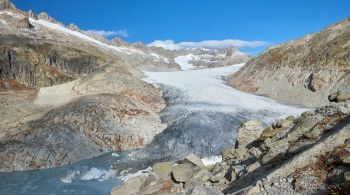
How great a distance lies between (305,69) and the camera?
55438 mm

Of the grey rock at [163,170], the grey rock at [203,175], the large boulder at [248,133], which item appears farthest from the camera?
the large boulder at [248,133]

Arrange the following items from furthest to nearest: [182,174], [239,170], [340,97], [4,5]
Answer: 1. [4,5]
2. [340,97]
3. [182,174]
4. [239,170]

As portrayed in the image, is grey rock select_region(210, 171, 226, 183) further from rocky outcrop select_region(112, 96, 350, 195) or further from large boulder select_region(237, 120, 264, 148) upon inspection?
large boulder select_region(237, 120, 264, 148)

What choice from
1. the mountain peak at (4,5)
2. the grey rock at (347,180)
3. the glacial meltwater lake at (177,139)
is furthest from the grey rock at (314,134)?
the mountain peak at (4,5)

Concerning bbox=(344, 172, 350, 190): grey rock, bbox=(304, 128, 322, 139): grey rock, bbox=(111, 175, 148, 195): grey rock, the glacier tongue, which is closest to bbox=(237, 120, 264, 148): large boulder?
bbox=(111, 175, 148, 195): grey rock

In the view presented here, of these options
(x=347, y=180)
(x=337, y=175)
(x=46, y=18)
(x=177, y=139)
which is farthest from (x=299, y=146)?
(x=46, y=18)

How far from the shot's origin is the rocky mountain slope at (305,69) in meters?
49.3

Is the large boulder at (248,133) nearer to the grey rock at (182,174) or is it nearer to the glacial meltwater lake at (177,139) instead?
the grey rock at (182,174)

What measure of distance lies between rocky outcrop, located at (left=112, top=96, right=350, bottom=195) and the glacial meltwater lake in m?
7.83

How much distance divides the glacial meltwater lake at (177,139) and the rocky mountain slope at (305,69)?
4.85 metres

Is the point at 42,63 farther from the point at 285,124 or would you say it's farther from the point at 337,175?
the point at 337,175

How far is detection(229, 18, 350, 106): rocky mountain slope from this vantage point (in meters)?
49.3

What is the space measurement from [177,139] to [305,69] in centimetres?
2540

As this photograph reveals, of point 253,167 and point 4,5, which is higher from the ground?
point 4,5
